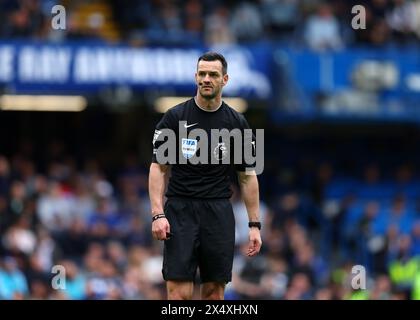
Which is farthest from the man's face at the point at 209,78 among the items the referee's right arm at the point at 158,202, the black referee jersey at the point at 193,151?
the referee's right arm at the point at 158,202

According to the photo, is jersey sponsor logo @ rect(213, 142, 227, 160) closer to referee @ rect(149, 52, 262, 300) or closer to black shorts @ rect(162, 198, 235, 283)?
referee @ rect(149, 52, 262, 300)

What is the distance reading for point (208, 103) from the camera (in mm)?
10539

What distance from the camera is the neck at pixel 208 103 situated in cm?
1052

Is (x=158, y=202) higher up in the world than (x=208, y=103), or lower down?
lower down

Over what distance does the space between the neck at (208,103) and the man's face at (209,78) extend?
0.07m

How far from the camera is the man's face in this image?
10.4m

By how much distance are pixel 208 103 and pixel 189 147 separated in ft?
1.25

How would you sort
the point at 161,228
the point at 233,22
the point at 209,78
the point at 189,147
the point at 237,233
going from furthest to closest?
the point at 233,22
the point at 237,233
the point at 189,147
the point at 209,78
the point at 161,228

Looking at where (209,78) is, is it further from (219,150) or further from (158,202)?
(158,202)

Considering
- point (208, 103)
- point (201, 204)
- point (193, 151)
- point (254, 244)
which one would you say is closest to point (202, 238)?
point (201, 204)

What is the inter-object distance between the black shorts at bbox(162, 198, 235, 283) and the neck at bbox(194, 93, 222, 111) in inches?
29.2

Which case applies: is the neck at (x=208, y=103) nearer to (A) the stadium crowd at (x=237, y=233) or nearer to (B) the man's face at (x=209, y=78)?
(B) the man's face at (x=209, y=78)

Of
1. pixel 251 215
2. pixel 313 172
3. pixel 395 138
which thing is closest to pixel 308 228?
pixel 313 172
